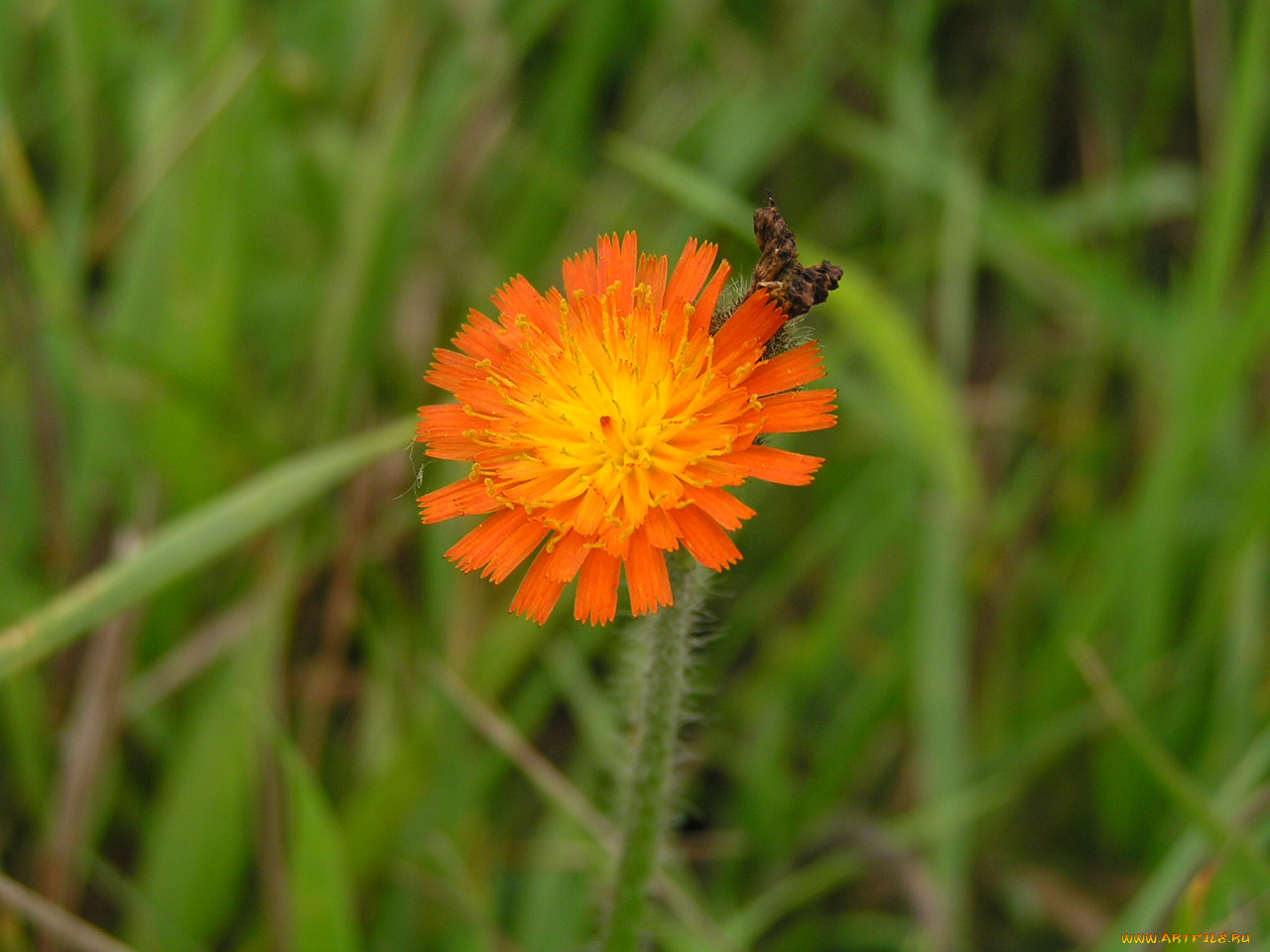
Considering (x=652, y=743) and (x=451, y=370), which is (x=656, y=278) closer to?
(x=451, y=370)

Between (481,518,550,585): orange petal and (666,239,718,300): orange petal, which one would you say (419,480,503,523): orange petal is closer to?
(481,518,550,585): orange petal

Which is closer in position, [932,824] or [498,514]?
[498,514]

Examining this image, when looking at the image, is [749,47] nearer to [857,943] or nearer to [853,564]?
[853,564]

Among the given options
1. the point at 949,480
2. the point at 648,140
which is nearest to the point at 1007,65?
the point at 648,140

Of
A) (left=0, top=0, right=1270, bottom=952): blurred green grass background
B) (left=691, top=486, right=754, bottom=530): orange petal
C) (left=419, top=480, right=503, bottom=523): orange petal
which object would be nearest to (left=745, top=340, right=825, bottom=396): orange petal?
(left=691, top=486, right=754, bottom=530): orange petal

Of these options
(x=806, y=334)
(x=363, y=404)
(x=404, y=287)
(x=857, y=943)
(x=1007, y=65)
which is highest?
(x=1007, y=65)

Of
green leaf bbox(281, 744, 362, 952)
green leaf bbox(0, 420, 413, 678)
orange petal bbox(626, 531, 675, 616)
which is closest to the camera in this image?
orange petal bbox(626, 531, 675, 616)

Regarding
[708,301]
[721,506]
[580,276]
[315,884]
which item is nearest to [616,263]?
[580,276]
